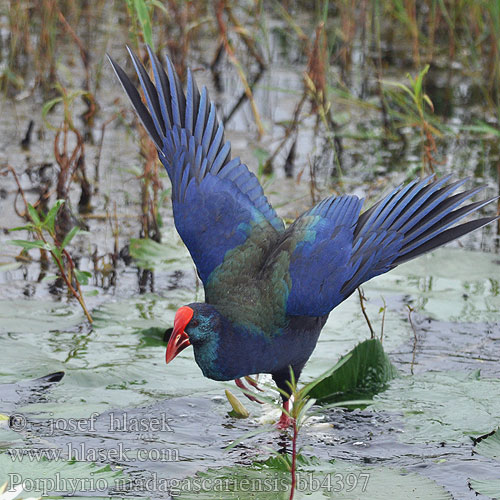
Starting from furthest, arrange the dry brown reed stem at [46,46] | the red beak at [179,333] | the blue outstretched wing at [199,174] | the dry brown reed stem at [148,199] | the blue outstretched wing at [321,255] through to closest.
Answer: the dry brown reed stem at [46,46] → the dry brown reed stem at [148,199] → the blue outstretched wing at [199,174] → the blue outstretched wing at [321,255] → the red beak at [179,333]

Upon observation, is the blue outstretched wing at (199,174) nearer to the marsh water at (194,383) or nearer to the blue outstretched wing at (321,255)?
the blue outstretched wing at (321,255)

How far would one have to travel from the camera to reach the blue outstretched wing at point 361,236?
9.82 feet

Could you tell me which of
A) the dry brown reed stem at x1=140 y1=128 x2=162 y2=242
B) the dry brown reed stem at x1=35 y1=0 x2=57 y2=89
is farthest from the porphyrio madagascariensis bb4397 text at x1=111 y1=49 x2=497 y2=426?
the dry brown reed stem at x1=35 y1=0 x2=57 y2=89

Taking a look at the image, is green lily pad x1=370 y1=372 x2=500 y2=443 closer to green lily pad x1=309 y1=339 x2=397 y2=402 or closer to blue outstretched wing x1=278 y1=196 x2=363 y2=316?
green lily pad x1=309 y1=339 x2=397 y2=402

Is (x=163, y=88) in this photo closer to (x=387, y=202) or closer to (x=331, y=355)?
(x=387, y=202)

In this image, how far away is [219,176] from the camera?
3443 millimetres

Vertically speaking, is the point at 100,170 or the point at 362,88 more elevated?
the point at 362,88

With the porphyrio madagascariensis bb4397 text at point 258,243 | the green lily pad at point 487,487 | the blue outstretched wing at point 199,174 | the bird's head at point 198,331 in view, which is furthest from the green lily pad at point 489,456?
the blue outstretched wing at point 199,174

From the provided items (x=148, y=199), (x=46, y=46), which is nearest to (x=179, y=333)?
(x=148, y=199)

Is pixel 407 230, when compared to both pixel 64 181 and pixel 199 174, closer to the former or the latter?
pixel 199 174

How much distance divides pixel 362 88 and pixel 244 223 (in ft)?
12.0

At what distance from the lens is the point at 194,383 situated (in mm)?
3309

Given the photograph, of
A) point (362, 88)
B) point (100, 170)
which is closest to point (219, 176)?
point (100, 170)

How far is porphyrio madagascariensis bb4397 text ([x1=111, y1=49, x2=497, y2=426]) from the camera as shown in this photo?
2898mm
